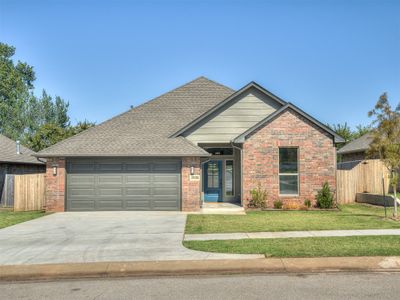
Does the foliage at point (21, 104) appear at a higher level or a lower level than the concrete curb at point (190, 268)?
higher

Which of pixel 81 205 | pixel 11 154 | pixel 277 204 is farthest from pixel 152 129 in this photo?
pixel 11 154

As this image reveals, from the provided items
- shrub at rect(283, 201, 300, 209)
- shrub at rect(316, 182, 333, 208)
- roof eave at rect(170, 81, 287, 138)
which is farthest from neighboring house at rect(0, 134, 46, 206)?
shrub at rect(316, 182, 333, 208)

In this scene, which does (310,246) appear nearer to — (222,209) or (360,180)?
(222,209)

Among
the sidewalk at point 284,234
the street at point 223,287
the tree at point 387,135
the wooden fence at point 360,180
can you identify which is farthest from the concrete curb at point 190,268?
the wooden fence at point 360,180

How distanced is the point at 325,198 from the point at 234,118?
237 inches

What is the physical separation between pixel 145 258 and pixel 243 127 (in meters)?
12.3

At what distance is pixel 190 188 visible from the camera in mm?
17844

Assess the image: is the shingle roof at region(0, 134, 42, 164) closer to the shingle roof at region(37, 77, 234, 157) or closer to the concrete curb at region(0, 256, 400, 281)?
the shingle roof at region(37, 77, 234, 157)

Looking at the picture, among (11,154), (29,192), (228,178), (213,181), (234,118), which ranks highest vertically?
(234,118)

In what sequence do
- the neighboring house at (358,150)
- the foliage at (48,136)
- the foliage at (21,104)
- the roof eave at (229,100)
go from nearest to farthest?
the roof eave at (229,100) < the neighboring house at (358,150) < the foliage at (48,136) < the foliage at (21,104)

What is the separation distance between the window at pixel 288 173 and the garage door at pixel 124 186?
16.4ft

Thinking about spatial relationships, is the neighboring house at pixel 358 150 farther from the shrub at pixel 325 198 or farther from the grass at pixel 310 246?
the grass at pixel 310 246

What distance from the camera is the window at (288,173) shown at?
18266 millimetres

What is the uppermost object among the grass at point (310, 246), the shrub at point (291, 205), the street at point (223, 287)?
the shrub at point (291, 205)
